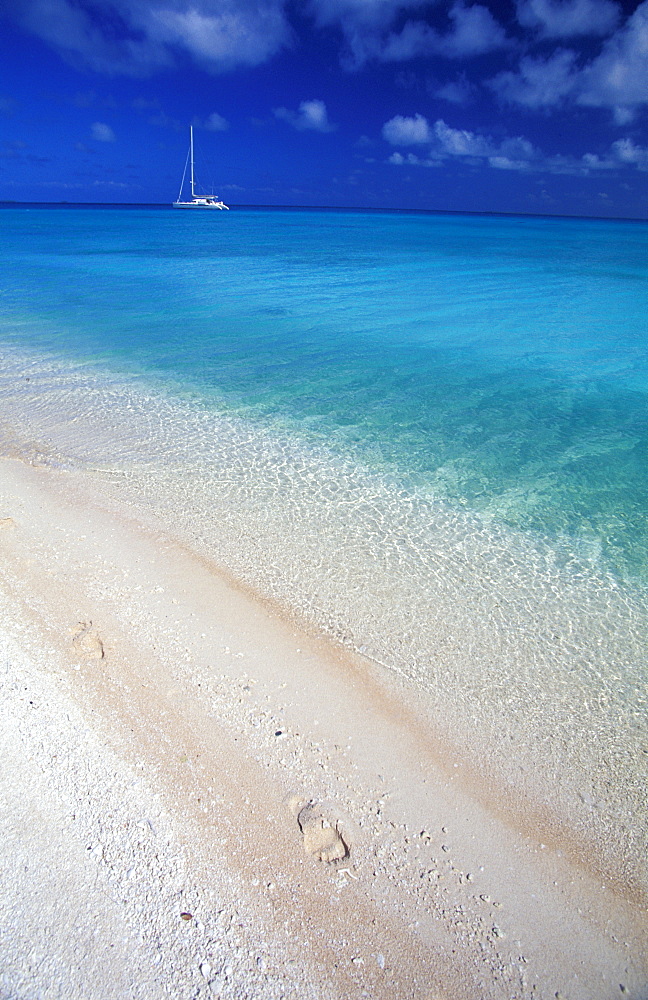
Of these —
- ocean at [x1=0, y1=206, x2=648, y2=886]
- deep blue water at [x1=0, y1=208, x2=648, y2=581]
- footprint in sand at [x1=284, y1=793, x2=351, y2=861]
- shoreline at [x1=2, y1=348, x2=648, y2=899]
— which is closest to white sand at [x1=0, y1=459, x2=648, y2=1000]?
footprint in sand at [x1=284, y1=793, x2=351, y2=861]

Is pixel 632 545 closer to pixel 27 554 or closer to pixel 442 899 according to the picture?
pixel 442 899

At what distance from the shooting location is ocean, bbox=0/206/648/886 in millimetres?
4344

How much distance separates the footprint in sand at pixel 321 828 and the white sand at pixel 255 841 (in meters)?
0.01

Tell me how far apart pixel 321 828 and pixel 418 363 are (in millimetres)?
11446

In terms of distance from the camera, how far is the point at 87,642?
4609 mm

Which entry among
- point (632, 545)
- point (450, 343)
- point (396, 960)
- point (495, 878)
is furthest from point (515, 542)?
point (450, 343)

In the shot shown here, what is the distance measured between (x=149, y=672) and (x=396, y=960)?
2.51 meters

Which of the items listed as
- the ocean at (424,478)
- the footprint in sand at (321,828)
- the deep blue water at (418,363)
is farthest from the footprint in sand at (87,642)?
the deep blue water at (418,363)

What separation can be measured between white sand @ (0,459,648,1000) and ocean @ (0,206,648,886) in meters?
0.43

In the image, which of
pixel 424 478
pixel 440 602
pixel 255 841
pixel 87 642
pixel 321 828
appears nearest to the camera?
pixel 255 841

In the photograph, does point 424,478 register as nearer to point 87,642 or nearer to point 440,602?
point 440,602

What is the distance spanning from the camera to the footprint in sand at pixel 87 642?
4.50m

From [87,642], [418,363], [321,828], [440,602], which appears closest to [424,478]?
[440,602]

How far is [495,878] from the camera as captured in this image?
315cm
